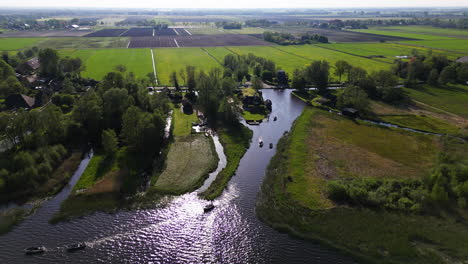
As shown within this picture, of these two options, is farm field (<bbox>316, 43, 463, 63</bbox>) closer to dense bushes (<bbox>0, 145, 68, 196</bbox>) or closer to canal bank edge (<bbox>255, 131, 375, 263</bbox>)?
canal bank edge (<bbox>255, 131, 375, 263</bbox>)

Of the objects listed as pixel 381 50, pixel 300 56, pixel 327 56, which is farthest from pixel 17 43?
pixel 381 50

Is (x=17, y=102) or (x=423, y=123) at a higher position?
(x=17, y=102)

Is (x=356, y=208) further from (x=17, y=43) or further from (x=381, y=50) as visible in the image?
(x=17, y=43)

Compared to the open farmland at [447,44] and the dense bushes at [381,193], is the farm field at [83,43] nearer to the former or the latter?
the dense bushes at [381,193]

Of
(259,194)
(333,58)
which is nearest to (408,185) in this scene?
(259,194)

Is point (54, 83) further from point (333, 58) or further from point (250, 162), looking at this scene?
point (333, 58)
